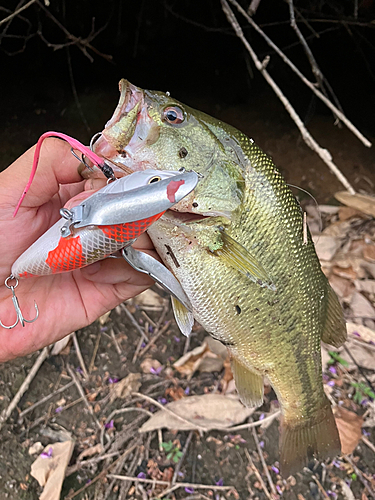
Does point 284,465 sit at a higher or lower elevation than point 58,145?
lower

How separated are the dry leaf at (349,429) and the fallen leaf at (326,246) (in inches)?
62.0

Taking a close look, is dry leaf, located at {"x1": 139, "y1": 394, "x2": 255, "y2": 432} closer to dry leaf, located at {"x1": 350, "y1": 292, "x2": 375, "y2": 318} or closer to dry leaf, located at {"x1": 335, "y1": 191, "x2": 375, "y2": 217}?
dry leaf, located at {"x1": 350, "y1": 292, "x2": 375, "y2": 318}

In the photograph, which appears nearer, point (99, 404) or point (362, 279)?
point (99, 404)

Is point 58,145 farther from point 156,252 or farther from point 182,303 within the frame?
point 182,303

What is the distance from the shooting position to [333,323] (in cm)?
188

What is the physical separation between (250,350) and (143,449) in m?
1.26

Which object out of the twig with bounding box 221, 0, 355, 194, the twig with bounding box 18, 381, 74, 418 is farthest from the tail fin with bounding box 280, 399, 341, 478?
the twig with bounding box 18, 381, 74, 418

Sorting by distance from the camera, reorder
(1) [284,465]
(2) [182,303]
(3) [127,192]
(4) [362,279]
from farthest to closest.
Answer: (4) [362,279], (1) [284,465], (2) [182,303], (3) [127,192]

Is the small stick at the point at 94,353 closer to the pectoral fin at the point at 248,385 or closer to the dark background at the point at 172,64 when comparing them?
the pectoral fin at the point at 248,385

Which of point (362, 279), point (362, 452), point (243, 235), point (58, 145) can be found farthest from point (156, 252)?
point (362, 279)

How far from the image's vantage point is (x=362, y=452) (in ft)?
8.71

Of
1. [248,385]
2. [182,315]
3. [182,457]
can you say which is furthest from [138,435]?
[182,315]

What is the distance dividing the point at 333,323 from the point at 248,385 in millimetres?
551

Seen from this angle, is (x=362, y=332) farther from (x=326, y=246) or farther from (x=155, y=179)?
(x=155, y=179)
